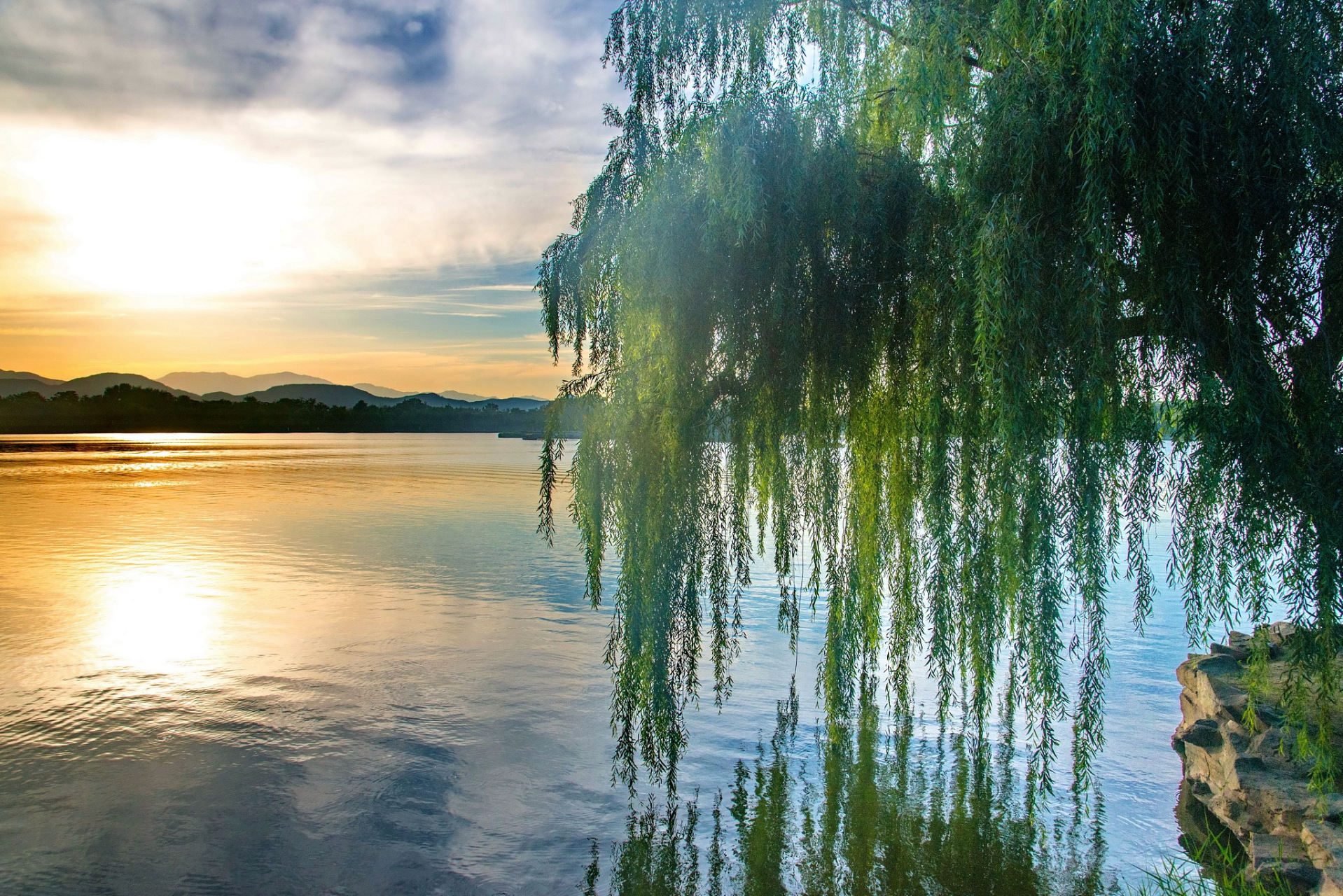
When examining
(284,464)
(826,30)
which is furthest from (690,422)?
(284,464)

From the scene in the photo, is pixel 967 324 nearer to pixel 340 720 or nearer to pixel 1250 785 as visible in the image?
pixel 1250 785

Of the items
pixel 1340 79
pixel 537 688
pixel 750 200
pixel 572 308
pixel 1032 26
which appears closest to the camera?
pixel 1340 79

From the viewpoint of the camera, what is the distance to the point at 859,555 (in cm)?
547

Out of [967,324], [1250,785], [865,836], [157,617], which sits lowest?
[157,617]

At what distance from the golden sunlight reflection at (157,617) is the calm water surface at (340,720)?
72 millimetres

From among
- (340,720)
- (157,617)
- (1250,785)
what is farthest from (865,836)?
(157,617)

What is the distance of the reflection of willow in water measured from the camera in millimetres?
5566

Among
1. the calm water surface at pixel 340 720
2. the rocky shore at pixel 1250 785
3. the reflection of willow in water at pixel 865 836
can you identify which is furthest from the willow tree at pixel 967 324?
the calm water surface at pixel 340 720

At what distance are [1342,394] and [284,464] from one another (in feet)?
186

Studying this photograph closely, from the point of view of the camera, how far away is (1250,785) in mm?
5781

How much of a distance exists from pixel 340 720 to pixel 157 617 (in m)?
7.47

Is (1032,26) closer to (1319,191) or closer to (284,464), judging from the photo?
(1319,191)

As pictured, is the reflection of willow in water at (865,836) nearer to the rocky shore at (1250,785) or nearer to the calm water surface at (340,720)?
the calm water surface at (340,720)

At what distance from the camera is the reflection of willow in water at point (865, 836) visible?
557cm
